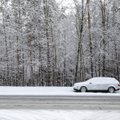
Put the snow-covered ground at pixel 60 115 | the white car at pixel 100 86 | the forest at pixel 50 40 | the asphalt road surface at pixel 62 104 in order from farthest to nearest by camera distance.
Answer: the forest at pixel 50 40, the white car at pixel 100 86, the asphalt road surface at pixel 62 104, the snow-covered ground at pixel 60 115

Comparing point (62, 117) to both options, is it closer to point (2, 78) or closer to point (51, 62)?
point (51, 62)

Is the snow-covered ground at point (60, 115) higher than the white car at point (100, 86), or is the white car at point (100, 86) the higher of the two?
the white car at point (100, 86)

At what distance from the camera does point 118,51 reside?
128 feet

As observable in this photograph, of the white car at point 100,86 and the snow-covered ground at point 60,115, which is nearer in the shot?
the snow-covered ground at point 60,115

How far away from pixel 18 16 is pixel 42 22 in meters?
3.49

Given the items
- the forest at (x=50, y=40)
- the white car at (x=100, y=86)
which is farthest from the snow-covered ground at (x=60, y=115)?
the forest at (x=50, y=40)

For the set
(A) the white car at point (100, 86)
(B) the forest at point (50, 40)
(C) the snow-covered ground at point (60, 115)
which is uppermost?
(B) the forest at point (50, 40)

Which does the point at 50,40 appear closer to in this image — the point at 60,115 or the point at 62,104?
the point at 62,104

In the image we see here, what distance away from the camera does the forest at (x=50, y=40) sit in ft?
117

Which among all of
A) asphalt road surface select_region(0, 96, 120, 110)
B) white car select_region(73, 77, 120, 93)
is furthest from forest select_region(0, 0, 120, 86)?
asphalt road surface select_region(0, 96, 120, 110)

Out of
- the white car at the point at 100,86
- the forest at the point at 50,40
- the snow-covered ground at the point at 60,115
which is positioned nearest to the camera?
the snow-covered ground at the point at 60,115

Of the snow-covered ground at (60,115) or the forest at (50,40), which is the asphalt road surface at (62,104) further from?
the forest at (50,40)

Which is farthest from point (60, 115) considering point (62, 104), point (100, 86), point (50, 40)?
point (50, 40)

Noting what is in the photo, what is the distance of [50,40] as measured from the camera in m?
36.9
